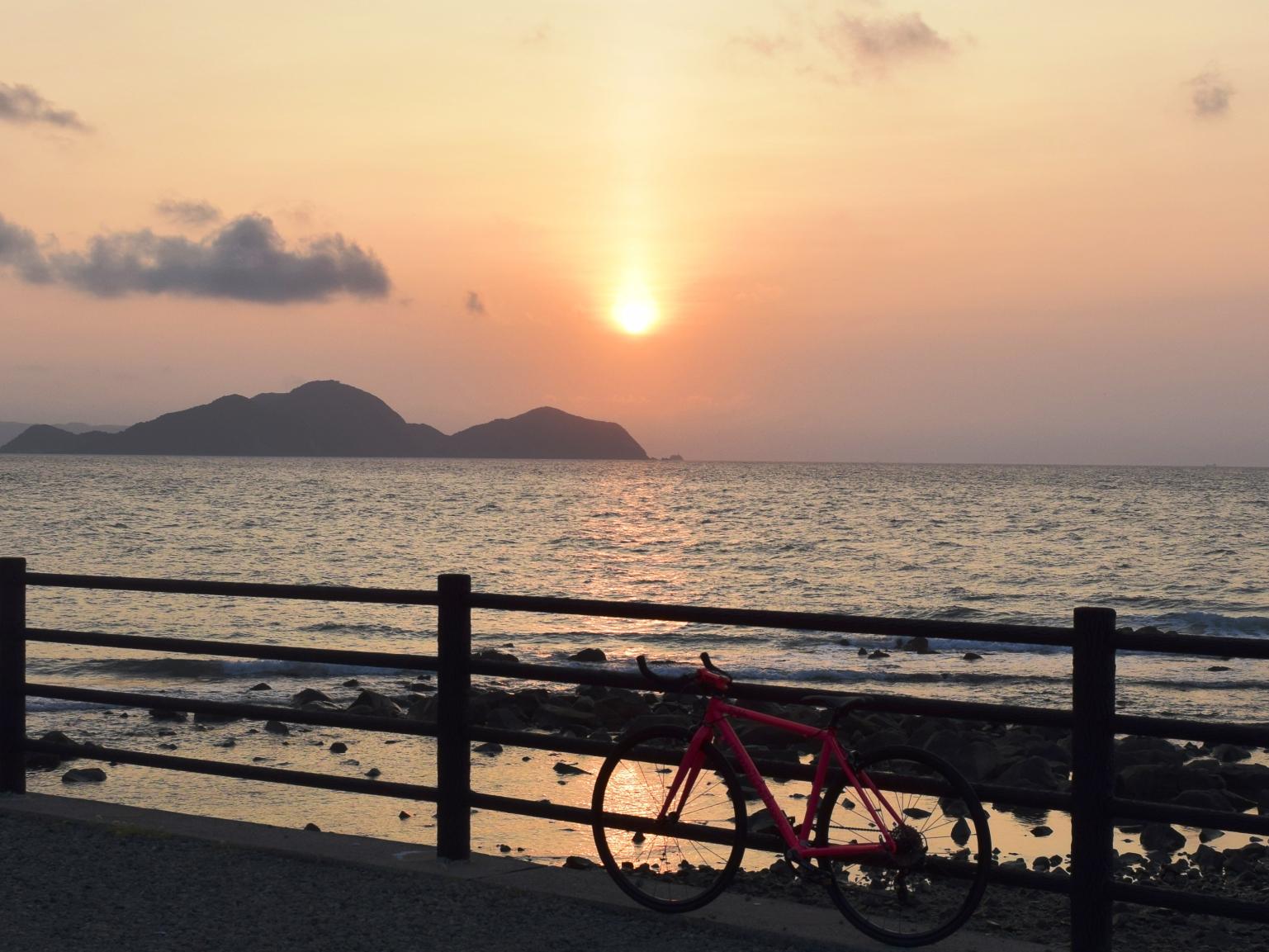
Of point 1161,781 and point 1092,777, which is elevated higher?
point 1092,777

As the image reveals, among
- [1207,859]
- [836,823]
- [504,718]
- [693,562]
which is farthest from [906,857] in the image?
[693,562]

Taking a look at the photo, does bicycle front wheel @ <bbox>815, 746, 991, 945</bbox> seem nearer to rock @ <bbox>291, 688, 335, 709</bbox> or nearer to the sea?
the sea

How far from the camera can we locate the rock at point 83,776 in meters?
13.7

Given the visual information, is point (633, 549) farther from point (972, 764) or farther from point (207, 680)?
point (972, 764)

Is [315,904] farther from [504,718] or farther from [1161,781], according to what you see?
[504,718]

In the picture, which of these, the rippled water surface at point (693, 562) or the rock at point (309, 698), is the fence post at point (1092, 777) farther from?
the rippled water surface at point (693, 562)

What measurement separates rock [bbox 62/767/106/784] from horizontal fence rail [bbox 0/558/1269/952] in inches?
223

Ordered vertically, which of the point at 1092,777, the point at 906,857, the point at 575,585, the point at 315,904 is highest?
the point at 1092,777

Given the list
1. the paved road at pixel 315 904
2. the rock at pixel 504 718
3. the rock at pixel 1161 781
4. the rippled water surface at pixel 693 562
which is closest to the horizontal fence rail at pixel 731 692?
the paved road at pixel 315 904

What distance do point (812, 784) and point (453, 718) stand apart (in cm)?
215

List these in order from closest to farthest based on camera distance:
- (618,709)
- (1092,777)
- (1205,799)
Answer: (1092,777), (1205,799), (618,709)

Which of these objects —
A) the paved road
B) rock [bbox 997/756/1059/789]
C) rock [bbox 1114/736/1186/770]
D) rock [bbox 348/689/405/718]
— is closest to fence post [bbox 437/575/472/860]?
the paved road

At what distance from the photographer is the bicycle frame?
5.86 meters

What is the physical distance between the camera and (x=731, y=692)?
6.13 meters
